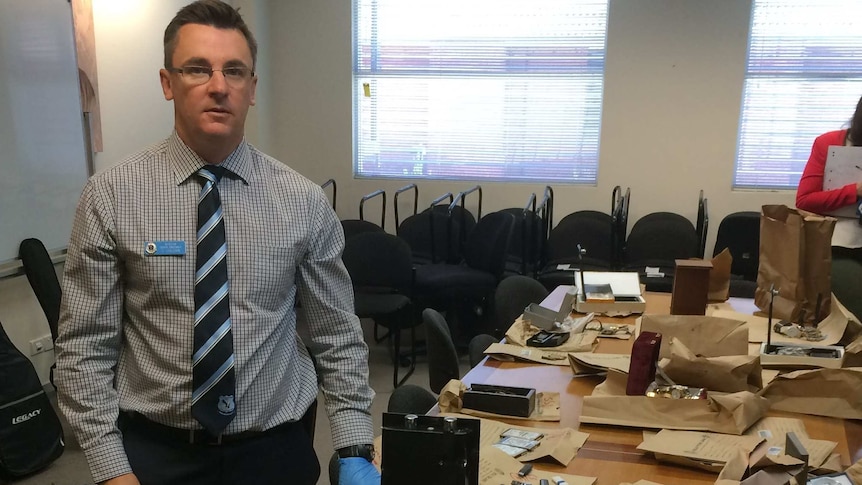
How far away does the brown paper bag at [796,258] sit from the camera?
88.5 inches

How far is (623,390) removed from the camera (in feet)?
5.66

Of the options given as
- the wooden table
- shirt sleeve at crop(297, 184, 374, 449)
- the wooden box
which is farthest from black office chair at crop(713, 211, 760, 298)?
shirt sleeve at crop(297, 184, 374, 449)

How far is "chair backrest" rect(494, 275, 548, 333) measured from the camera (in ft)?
9.39

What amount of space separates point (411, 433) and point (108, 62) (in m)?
3.52

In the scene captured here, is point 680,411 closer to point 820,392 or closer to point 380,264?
point 820,392

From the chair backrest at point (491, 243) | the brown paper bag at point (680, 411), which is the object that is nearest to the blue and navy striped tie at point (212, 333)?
the brown paper bag at point (680, 411)

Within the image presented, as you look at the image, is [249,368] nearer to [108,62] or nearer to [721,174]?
[108,62]

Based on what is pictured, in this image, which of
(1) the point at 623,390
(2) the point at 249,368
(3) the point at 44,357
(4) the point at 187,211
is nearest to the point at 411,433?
(2) the point at 249,368

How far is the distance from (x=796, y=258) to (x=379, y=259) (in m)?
2.32

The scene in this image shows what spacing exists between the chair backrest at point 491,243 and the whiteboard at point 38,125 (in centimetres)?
230

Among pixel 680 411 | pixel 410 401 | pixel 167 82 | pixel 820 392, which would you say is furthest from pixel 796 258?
pixel 167 82

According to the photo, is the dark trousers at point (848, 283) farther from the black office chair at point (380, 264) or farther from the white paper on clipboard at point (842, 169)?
the black office chair at point (380, 264)

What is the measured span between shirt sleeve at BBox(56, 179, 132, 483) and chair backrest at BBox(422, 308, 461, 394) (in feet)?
4.31

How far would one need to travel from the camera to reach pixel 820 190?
2.77 m
